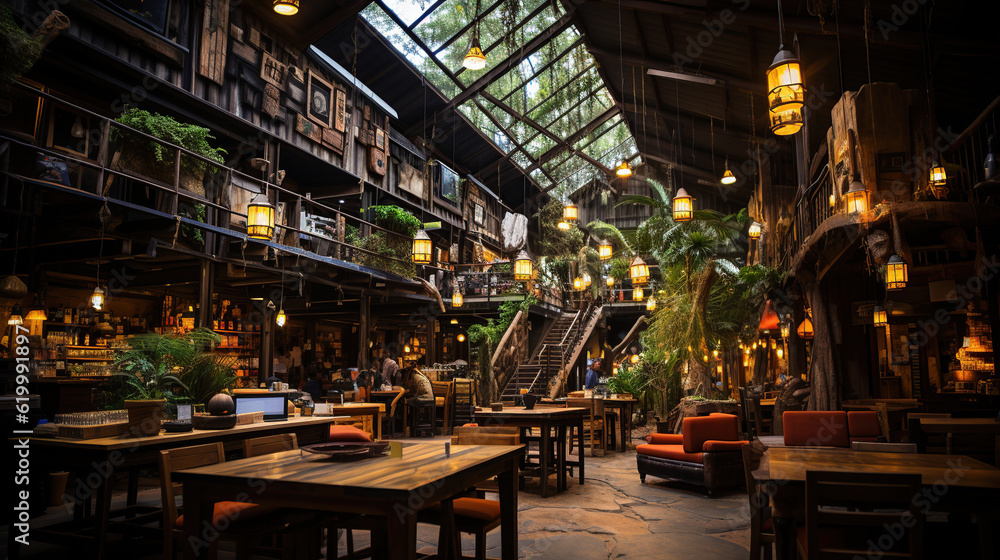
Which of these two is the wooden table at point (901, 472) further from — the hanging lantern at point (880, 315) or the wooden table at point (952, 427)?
the hanging lantern at point (880, 315)

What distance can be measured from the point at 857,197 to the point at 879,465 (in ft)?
14.3

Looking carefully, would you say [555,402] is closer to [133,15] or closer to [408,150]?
[133,15]

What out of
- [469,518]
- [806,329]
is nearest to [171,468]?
[469,518]

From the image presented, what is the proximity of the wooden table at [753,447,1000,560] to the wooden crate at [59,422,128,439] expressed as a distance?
3938 mm

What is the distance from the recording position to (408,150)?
19.0 metres

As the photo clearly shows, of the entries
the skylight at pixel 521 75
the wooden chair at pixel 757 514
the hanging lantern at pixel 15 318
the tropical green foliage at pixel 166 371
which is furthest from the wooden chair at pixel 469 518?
the skylight at pixel 521 75

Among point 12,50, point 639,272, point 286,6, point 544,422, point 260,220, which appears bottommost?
point 544,422

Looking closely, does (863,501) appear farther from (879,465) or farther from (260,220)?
(260,220)

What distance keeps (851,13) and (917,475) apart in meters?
7.26

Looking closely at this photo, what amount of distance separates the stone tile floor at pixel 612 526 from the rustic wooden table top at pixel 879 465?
114cm

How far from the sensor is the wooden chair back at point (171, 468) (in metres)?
3.05

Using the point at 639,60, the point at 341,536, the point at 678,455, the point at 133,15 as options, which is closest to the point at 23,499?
the point at 341,536

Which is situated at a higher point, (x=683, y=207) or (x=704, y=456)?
(x=683, y=207)

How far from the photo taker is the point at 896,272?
7.08m
